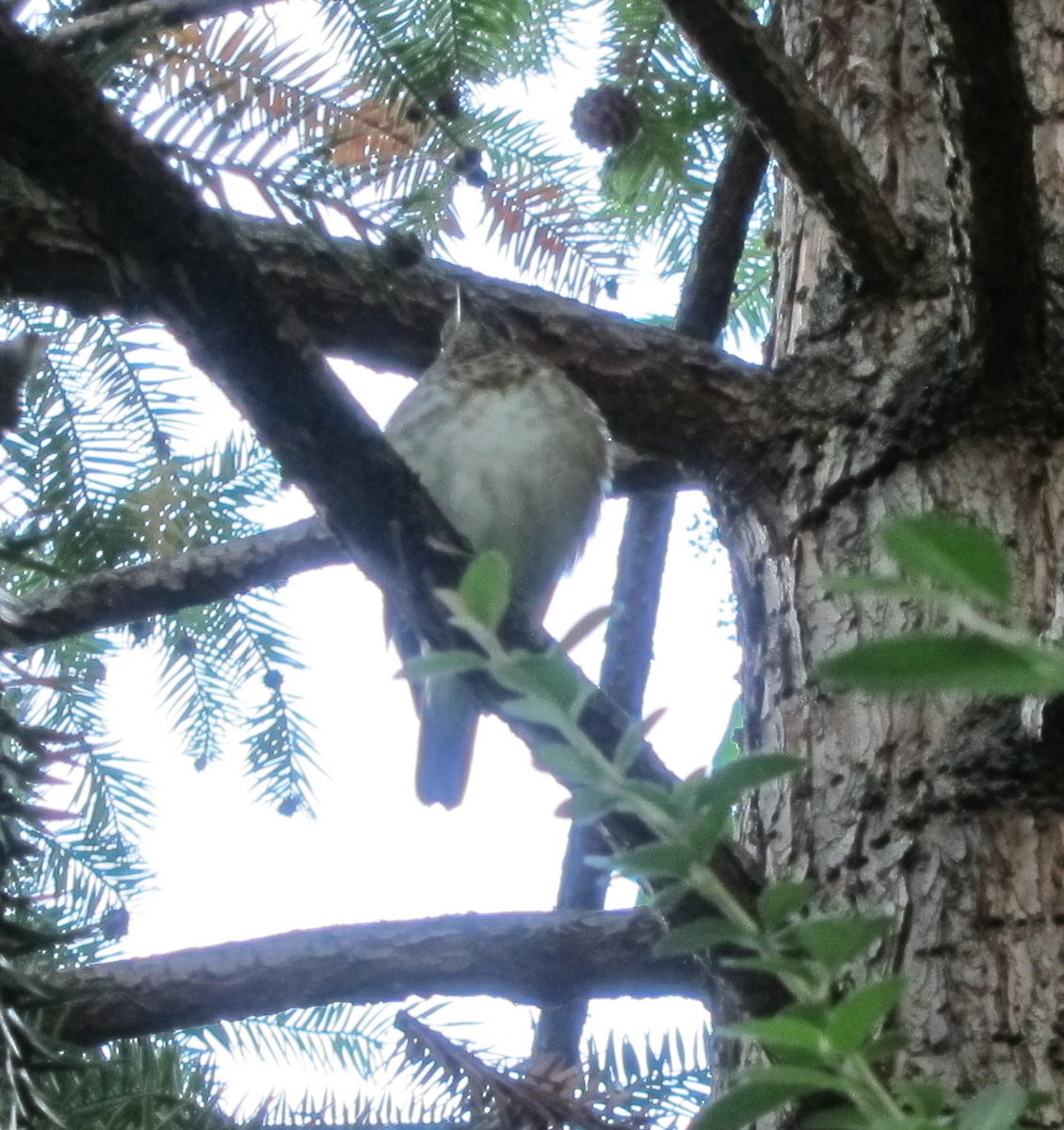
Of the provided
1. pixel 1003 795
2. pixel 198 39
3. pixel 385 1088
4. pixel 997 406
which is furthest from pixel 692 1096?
pixel 198 39

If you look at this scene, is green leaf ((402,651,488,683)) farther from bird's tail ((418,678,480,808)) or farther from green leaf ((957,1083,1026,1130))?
bird's tail ((418,678,480,808))

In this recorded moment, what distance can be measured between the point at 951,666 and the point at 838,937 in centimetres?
10

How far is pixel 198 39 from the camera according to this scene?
1.33 m

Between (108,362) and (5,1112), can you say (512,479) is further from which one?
(5,1112)

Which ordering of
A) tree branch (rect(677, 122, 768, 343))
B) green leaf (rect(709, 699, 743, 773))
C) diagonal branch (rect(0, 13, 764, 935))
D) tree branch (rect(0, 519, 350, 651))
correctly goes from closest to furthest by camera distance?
diagonal branch (rect(0, 13, 764, 935)), tree branch (rect(0, 519, 350, 651)), green leaf (rect(709, 699, 743, 773)), tree branch (rect(677, 122, 768, 343))

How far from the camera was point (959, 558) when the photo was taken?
0.74ft

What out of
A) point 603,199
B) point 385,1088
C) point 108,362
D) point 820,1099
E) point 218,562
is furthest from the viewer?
point 603,199

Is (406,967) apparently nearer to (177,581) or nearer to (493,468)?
(177,581)

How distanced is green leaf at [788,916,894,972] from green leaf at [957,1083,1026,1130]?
0.12 feet

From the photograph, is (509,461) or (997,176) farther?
(509,461)

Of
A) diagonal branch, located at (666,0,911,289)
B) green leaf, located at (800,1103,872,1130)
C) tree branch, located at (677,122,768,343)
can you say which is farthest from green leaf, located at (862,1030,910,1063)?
tree branch, located at (677,122,768,343)

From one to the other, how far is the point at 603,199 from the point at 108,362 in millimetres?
651

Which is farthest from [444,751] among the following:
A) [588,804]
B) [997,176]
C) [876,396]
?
[588,804]

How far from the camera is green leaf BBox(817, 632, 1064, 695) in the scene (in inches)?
8.7
